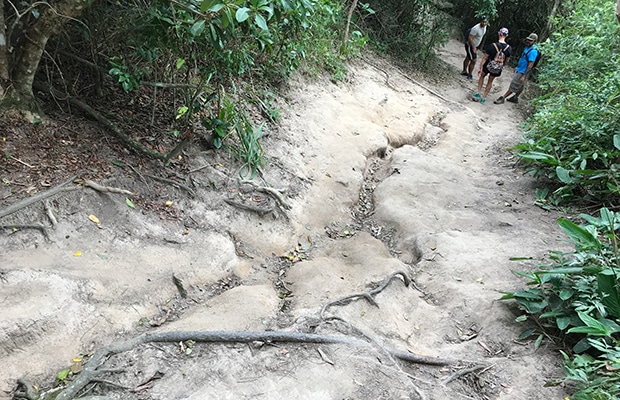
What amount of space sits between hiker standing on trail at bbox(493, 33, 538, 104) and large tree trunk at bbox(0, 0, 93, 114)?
8889 millimetres

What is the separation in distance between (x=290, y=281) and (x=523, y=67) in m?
8.35

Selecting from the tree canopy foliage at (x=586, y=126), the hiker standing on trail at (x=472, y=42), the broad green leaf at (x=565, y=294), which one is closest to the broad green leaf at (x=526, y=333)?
the broad green leaf at (x=565, y=294)

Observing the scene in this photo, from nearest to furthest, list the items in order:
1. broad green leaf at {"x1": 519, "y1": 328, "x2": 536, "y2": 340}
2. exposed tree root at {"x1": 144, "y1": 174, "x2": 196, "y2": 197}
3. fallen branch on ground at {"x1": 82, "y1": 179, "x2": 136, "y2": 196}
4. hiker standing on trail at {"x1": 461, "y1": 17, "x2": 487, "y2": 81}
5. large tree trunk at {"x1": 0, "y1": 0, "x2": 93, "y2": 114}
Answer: broad green leaf at {"x1": 519, "y1": 328, "x2": 536, "y2": 340}, large tree trunk at {"x1": 0, "y1": 0, "x2": 93, "y2": 114}, fallen branch on ground at {"x1": 82, "y1": 179, "x2": 136, "y2": 196}, exposed tree root at {"x1": 144, "y1": 174, "x2": 196, "y2": 197}, hiker standing on trail at {"x1": 461, "y1": 17, "x2": 487, "y2": 81}

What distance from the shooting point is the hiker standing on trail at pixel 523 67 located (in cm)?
944

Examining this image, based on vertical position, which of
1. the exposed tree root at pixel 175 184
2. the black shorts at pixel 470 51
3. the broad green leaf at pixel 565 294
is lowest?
the exposed tree root at pixel 175 184

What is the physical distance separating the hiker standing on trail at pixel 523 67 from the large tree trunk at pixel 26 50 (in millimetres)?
8889

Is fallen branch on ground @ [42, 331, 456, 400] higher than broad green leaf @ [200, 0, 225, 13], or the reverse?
broad green leaf @ [200, 0, 225, 13]

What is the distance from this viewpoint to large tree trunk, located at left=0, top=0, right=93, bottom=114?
3.44 metres

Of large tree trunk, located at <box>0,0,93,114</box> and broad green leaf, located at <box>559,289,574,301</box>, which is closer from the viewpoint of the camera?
broad green leaf, located at <box>559,289,574,301</box>

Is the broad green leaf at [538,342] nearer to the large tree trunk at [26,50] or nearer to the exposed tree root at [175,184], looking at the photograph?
the exposed tree root at [175,184]

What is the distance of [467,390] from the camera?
9.14ft

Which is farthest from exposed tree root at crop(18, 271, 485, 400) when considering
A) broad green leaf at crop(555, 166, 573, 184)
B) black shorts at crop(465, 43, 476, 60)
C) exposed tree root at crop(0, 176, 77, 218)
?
black shorts at crop(465, 43, 476, 60)

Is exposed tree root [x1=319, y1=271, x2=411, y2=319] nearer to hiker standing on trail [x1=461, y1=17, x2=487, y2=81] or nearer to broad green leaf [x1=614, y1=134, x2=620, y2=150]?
broad green leaf [x1=614, y1=134, x2=620, y2=150]

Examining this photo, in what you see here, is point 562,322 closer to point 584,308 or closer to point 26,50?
point 584,308
